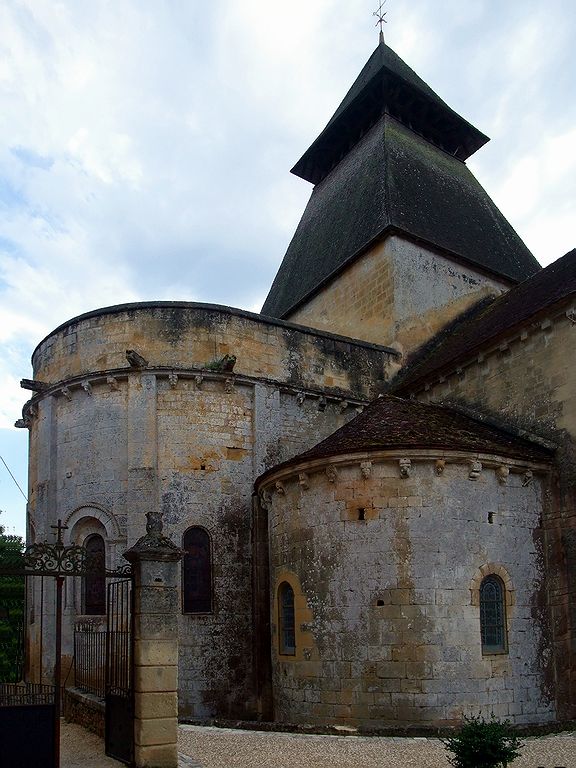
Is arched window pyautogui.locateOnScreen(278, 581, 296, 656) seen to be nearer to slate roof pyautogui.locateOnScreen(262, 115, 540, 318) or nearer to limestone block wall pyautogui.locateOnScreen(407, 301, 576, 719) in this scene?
limestone block wall pyautogui.locateOnScreen(407, 301, 576, 719)

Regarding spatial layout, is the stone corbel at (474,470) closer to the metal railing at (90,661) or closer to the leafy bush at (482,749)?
the leafy bush at (482,749)

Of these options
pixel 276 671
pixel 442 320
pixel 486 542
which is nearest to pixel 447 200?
pixel 442 320

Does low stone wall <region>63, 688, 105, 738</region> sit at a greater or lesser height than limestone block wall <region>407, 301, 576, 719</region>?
lesser

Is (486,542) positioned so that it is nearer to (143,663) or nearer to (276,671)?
(276,671)

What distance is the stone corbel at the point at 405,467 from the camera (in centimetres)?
1141

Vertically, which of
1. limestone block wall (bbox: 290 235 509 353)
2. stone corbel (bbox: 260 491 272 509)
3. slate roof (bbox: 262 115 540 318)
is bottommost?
stone corbel (bbox: 260 491 272 509)

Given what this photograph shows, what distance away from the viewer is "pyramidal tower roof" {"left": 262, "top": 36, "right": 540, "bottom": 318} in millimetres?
20344

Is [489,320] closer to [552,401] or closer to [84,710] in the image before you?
[552,401]

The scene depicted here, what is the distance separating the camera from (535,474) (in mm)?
12367

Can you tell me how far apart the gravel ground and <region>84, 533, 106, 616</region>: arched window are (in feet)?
14.6

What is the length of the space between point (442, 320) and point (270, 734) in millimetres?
12316

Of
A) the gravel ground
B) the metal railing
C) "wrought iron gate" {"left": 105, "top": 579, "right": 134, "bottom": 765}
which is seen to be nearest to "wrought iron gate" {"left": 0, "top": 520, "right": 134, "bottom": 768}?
"wrought iron gate" {"left": 105, "top": 579, "right": 134, "bottom": 765}

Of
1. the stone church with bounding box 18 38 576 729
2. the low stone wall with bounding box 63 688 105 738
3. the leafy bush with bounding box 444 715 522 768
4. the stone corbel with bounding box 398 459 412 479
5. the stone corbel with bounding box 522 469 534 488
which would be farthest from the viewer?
the stone corbel with bounding box 522 469 534 488

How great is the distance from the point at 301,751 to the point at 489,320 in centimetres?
1113
